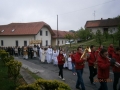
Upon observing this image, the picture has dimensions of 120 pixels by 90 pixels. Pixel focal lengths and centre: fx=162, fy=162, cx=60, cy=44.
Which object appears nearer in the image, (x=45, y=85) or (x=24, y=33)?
(x=45, y=85)

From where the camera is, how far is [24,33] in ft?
130

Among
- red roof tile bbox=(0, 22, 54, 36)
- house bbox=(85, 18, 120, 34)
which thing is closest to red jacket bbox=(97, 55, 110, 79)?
red roof tile bbox=(0, 22, 54, 36)

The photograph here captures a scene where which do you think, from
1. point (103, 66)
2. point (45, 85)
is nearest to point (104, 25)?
point (103, 66)

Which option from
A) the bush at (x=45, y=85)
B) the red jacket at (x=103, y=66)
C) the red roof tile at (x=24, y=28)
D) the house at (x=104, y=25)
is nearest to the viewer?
the bush at (x=45, y=85)

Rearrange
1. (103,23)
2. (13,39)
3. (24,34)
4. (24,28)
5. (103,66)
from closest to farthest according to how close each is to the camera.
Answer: (103,66) → (24,34) → (24,28) → (13,39) → (103,23)

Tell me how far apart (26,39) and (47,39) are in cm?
627

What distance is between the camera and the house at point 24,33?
130 feet

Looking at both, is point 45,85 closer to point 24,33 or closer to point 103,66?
point 103,66

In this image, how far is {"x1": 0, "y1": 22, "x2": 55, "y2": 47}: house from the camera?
39.5m

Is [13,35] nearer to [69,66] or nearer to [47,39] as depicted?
[47,39]

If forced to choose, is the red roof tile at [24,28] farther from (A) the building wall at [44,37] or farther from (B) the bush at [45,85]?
(B) the bush at [45,85]

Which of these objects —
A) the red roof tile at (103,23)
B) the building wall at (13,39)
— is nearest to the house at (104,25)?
the red roof tile at (103,23)

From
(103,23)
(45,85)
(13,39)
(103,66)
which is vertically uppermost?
(103,23)

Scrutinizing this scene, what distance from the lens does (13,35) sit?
135 ft
